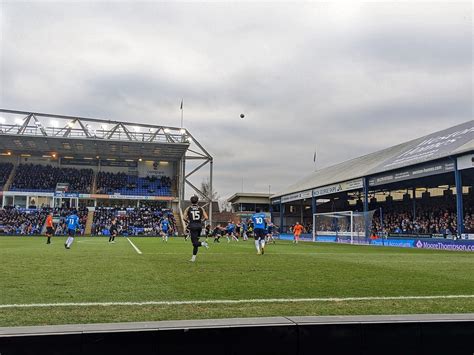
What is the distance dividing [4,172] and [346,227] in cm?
4705

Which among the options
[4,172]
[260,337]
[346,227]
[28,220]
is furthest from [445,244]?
[4,172]

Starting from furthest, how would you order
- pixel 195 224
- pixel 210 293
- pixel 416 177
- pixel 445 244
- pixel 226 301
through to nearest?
1. pixel 416 177
2. pixel 445 244
3. pixel 195 224
4. pixel 210 293
5. pixel 226 301

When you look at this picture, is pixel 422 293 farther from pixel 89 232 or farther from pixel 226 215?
pixel 226 215

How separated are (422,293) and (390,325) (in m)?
3.65

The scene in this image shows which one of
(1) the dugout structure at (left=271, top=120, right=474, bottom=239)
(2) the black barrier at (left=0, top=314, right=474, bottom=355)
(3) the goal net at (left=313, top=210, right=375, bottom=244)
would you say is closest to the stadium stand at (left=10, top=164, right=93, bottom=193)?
(1) the dugout structure at (left=271, top=120, right=474, bottom=239)

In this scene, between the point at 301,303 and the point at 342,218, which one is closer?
the point at 301,303

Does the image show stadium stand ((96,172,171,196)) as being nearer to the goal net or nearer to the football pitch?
the goal net

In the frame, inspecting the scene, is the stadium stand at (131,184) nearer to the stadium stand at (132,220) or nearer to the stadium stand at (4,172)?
the stadium stand at (132,220)

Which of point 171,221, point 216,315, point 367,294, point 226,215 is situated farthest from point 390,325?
point 226,215

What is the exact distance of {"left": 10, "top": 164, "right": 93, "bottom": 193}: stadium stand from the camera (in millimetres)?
58062

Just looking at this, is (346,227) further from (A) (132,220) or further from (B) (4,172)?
(B) (4,172)

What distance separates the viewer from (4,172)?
5941cm

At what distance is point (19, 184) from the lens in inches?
2282

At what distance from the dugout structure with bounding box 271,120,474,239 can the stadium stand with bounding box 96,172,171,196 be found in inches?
670
